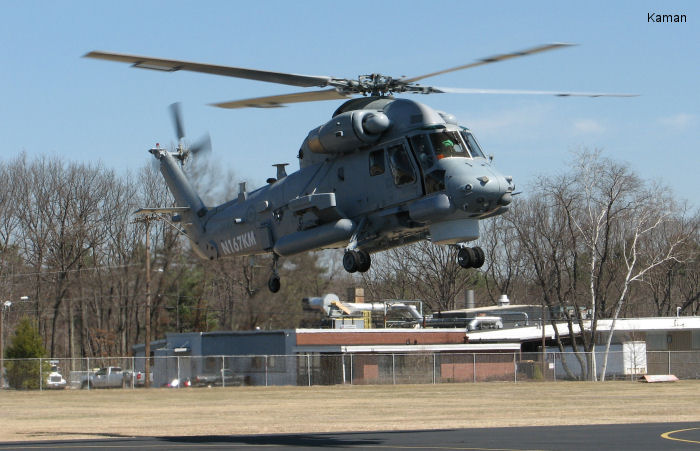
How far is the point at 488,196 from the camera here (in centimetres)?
2006

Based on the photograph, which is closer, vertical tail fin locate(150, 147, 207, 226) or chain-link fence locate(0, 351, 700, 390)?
vertical tail fin locate(150, 147, 207, 226)

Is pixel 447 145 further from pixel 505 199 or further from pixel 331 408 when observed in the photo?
pixel 331 408

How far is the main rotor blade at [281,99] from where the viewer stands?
2289 cm

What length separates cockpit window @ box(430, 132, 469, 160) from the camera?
68.0 ft

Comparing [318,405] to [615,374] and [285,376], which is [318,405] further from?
[615,374]

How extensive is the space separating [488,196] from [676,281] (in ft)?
265

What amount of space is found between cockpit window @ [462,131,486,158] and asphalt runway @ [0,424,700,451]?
6.45 meters

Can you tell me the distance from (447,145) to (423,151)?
0.54 metres

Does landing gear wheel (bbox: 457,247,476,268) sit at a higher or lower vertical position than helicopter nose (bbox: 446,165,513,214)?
lower

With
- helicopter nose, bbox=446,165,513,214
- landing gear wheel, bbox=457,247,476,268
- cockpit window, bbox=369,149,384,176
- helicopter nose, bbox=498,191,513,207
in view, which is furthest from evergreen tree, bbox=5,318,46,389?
helicopter nose, bbox=498,191,513,207

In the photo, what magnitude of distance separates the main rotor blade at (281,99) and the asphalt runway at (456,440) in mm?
8176

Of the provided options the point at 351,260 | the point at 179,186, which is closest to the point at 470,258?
the point at 351,260

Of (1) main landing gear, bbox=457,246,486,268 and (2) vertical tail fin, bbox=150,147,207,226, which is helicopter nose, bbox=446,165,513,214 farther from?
(2) vertical tail fin, bbox=150,147,207,226

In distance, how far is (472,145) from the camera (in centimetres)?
2114
